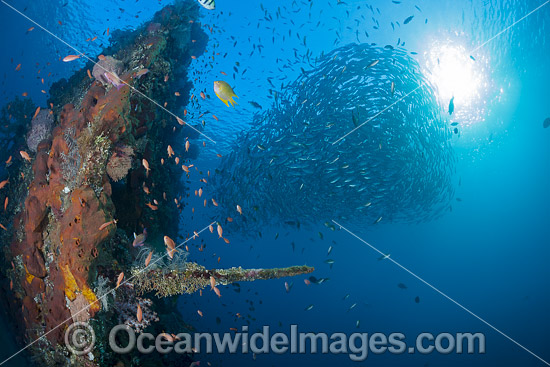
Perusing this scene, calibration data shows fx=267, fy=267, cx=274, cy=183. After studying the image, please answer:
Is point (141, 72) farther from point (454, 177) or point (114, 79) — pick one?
point (454, 177)

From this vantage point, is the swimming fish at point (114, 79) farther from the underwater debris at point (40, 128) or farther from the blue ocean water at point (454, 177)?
the blue ocean water at point (454, 177)

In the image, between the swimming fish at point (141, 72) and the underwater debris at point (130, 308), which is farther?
the swimming fish at point (141, 72)

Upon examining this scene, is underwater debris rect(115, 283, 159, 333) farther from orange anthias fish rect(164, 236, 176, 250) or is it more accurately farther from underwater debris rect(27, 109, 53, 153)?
underwater debris rect(27, 109, 53, 153)

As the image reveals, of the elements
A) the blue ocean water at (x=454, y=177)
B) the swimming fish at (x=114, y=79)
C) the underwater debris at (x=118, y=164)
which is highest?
the blue ocean water at (x=454, y=177)

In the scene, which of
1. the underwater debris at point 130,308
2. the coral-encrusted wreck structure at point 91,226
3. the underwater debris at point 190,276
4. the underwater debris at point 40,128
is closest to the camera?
the coral-encrusted wreck structure at point 91,226

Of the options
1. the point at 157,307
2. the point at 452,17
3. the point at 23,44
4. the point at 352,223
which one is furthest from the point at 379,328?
the point at 23,44

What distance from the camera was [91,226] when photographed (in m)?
3.73

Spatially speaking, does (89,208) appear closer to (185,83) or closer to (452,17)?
(185,83)

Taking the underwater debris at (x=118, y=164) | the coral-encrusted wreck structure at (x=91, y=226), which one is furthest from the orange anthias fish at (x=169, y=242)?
the underwater debris at (x=118, y=164)

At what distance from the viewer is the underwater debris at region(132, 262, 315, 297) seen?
13.2 feet

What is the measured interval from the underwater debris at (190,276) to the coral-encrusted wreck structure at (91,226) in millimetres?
15

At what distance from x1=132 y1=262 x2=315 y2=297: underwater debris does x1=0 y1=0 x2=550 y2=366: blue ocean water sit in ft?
15.3

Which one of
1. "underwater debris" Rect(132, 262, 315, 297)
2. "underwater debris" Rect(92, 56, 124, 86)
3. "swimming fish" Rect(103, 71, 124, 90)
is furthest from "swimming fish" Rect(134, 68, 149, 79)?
"underwater debris" Rect(132, 262, 315, 297)

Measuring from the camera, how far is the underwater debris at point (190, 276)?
402 cm
